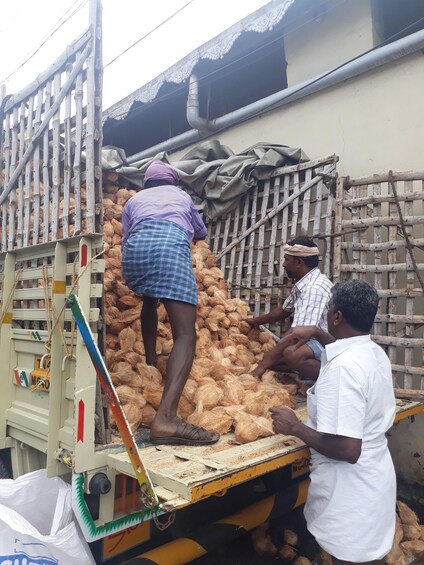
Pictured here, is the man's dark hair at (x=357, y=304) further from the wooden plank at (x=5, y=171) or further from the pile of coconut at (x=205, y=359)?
the wooden plank at (x=5, y=171)

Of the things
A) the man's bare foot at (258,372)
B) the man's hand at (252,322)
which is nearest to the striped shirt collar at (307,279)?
the man's hand at (252,322)

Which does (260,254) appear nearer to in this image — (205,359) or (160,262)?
(205,359)

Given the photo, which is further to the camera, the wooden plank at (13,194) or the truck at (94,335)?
the wooden plank at (13,194)

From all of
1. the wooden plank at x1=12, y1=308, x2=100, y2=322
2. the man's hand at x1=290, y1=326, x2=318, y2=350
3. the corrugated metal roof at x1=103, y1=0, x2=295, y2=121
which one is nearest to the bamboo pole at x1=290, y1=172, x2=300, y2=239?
the man's hand at x1=290, y1=326, x2=318, y2=350

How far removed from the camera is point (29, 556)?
1901mm

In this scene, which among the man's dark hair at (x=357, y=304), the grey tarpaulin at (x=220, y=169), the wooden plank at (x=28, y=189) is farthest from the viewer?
the grey tarpaulin at (x=220, y=169)

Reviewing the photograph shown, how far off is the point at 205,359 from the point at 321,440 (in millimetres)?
1376

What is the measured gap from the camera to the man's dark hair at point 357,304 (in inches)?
79.4

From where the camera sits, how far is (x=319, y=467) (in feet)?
6.94

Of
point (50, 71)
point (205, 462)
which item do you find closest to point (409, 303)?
point (205, 462)

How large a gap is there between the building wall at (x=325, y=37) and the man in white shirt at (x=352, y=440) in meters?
4.13

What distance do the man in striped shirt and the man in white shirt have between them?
1.17 meters

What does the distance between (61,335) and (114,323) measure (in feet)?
3.63

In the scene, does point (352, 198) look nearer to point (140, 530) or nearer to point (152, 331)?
point (152, 331)
